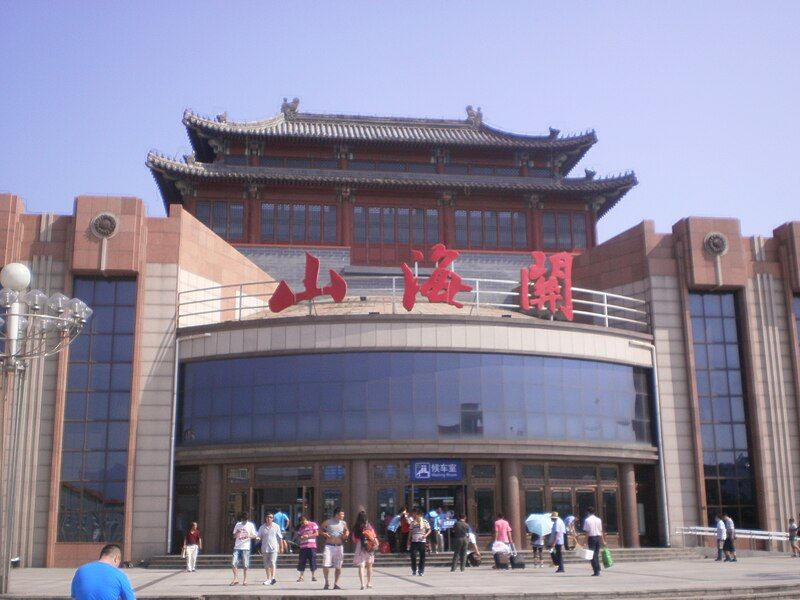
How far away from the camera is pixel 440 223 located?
154 feet

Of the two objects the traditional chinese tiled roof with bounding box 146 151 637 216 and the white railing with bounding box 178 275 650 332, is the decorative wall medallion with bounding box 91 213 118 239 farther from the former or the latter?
the traditional chinese tiled roof with bounding box 146 151 637 216

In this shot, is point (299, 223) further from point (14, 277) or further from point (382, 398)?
point (14, 277)

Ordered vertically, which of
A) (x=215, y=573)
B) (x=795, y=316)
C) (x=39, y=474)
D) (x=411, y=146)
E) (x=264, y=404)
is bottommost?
(x=215, y=573)

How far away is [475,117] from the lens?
174 feet

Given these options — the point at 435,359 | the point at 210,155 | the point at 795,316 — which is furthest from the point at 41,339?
the point at 210,155

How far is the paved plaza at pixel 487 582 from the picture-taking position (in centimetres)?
1800

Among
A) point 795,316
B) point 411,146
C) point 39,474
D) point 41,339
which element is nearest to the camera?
point 41,339

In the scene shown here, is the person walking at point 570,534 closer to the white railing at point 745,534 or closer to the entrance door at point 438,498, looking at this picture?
the entrance door at point 438,498

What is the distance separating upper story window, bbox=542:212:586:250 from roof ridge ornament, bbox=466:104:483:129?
7.85 meters

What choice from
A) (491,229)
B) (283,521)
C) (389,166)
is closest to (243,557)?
(283,521)

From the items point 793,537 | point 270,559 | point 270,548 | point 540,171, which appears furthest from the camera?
point 540,171

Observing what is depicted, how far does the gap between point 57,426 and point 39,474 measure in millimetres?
1589

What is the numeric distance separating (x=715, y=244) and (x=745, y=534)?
10.2 metres

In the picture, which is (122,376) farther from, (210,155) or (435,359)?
(210,155)
